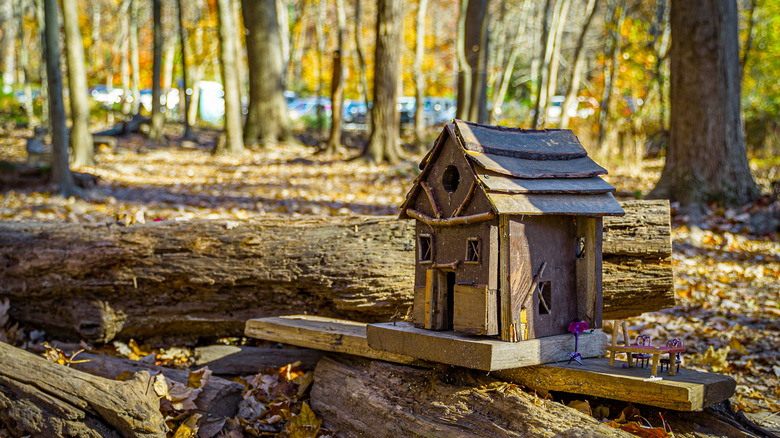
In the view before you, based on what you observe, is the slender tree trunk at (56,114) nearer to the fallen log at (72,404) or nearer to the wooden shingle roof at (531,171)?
the fallen log at (72,404)

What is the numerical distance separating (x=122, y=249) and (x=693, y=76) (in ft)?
24.5

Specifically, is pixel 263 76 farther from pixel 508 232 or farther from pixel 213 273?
pixel 508 232

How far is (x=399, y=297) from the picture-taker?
4285 millimetres

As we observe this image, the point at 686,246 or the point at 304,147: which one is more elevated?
the point at 304,147

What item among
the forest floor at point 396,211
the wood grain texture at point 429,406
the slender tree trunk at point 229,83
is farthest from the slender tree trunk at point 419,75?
the wood grain texture at point 429,406

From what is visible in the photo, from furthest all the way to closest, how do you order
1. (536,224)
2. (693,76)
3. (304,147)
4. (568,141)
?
(304,147) < (693,76) < (568,141) < (536,224)

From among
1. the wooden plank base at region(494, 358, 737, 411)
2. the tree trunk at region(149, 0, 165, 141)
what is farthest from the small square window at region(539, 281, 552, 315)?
the tree trunk at region(149, 0, 165, 141)

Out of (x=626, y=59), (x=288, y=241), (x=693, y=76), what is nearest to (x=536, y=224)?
(x=288, y=241)

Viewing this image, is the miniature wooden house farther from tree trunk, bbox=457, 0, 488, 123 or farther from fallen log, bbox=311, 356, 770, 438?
tree trunk, bbox=457, 0, 488, 123

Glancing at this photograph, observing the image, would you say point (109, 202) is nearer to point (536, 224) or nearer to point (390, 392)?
point (390, 392)

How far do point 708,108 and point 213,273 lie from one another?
6959 millimetres

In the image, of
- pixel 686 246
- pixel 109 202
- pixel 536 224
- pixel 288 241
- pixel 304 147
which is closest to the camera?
pixel 536 224

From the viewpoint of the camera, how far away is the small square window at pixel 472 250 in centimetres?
294

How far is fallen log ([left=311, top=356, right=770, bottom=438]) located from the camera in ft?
8.90
